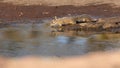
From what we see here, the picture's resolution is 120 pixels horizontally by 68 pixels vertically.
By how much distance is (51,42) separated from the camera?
1322 cm

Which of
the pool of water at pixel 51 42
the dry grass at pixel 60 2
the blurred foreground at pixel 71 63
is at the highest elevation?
the dry grass at pixel 60 2

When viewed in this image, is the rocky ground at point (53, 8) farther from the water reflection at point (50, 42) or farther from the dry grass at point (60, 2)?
the water reflection at point (50, 42)

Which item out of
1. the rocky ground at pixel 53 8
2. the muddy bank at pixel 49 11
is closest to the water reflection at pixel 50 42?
the muddy bank at pixel 49 11

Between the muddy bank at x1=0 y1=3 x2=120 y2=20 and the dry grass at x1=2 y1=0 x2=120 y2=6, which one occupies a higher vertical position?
the dry grass at x1=2 y1=0 x2=120 y2=6

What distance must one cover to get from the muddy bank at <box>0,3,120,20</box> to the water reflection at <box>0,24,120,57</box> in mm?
4051

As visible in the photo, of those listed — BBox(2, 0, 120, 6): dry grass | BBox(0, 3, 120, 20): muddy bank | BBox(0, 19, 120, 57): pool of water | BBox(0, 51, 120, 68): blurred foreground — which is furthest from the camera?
BBox(2, 0, 120, 6): dry grass

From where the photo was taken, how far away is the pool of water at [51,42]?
11.8 m

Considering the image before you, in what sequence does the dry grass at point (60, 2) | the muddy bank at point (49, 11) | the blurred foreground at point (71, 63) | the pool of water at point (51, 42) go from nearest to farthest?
1. the blurred foreground at point (71, 63)
2. the pool of water at point (51, 42)
3. the muddy bank at point (49, 11)
4. the dry grass at point (60, 2)

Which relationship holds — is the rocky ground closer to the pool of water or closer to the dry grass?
the dry grass

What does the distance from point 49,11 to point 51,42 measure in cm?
779

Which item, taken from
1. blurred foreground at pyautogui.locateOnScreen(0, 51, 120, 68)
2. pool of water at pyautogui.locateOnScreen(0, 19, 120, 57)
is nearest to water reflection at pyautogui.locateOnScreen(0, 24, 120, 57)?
pool of water at pyautogui.locateOnScreen(0, 19, 120, 57)

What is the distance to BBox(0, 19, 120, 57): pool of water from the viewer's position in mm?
11820

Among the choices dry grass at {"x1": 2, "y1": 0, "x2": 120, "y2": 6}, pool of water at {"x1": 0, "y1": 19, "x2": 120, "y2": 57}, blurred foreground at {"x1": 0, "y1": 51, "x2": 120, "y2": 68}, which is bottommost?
pool of water at {"x1": 0, "y1": 19, "x2": 120, "y2": 57}

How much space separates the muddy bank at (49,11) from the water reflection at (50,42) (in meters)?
4.05
